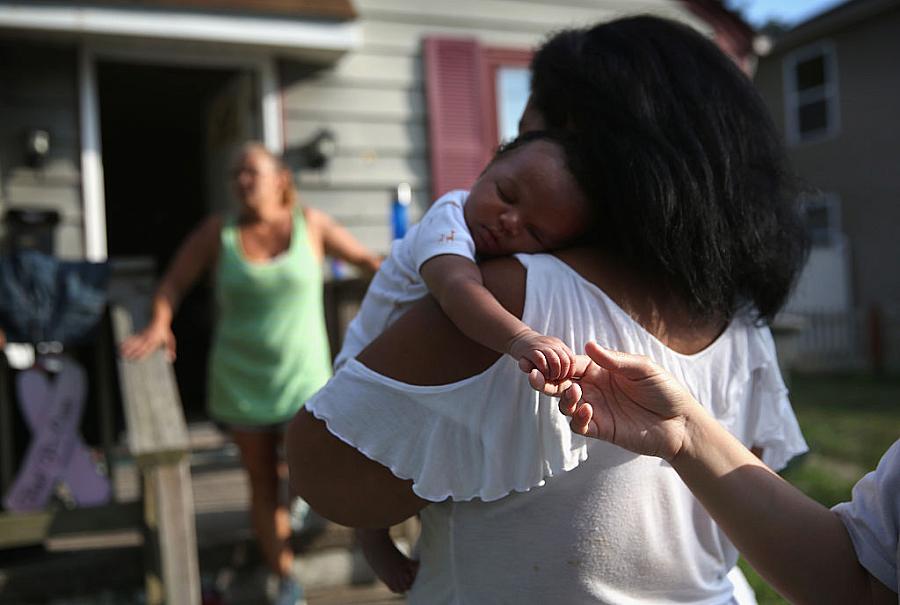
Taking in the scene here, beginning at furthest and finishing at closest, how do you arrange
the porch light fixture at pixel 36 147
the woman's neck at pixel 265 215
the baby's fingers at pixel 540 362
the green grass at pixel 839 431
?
1. the green grass at pixel 839 431
2. the porch light fixture at pixel 36 147
3. the woman's neck at pixel 265 215
4. the baby's fingers at pixel 540 362

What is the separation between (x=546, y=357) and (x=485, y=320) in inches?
4.4

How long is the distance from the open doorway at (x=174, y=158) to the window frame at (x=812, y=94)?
1137cm

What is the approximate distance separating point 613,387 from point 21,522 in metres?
2.83

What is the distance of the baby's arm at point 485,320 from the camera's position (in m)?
0.91

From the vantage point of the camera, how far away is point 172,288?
3326 mm

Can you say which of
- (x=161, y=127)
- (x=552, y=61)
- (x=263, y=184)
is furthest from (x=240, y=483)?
(x=161, y=127)

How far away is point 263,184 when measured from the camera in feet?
11.2

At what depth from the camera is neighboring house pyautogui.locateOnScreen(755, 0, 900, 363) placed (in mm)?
13656

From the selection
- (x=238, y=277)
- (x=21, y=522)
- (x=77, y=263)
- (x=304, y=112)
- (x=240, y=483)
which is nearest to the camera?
(x=21, y=522)

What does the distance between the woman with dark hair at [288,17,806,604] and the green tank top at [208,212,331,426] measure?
2.24 m

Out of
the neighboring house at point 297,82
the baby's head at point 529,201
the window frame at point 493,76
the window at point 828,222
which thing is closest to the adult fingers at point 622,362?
the baby's head at point 529,201

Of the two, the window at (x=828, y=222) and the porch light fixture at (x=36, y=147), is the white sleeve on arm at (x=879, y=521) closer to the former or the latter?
the porch light fixture at (x=36, y=147)

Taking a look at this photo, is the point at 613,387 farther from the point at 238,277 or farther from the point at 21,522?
the point at 21,522

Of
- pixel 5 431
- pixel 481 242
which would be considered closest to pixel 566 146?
pixel 481 242
